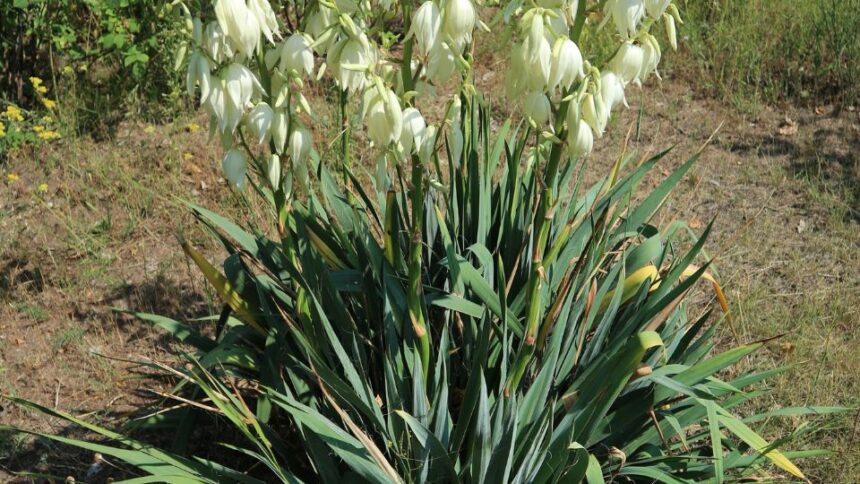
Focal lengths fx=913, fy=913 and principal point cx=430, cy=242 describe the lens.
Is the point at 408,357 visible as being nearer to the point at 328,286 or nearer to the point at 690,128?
the point at 328,286

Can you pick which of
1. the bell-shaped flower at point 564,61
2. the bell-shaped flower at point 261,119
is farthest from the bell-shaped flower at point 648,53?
the bell-shaped flower at point 261,119

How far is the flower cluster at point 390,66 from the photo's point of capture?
1851mm

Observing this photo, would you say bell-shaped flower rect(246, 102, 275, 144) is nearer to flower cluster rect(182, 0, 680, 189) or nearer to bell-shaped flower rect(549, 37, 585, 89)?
flower cluster rect(182, 0, 680, 189)

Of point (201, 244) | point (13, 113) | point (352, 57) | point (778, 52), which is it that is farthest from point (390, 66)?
point (778, 52)

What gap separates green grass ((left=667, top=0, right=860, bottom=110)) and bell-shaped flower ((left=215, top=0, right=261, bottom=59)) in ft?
13.0

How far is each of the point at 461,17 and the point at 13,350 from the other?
2.72 m

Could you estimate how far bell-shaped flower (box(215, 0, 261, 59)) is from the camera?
1.78m

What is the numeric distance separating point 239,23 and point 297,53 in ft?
0.70

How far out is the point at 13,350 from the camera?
12.1 ft

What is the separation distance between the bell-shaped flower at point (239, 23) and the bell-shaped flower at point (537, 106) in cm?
61

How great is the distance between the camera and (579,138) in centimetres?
198

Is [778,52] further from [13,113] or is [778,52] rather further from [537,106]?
[13,113]

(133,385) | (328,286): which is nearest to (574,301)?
(328,286)

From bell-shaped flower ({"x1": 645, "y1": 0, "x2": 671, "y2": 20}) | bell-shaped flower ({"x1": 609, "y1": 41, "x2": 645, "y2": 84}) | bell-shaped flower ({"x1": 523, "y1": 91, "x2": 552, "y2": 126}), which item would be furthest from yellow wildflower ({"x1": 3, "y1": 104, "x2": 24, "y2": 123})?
bell-shaped flower ({"x1": 645, "y1": 0, "x2": 671, "y2": 20})
